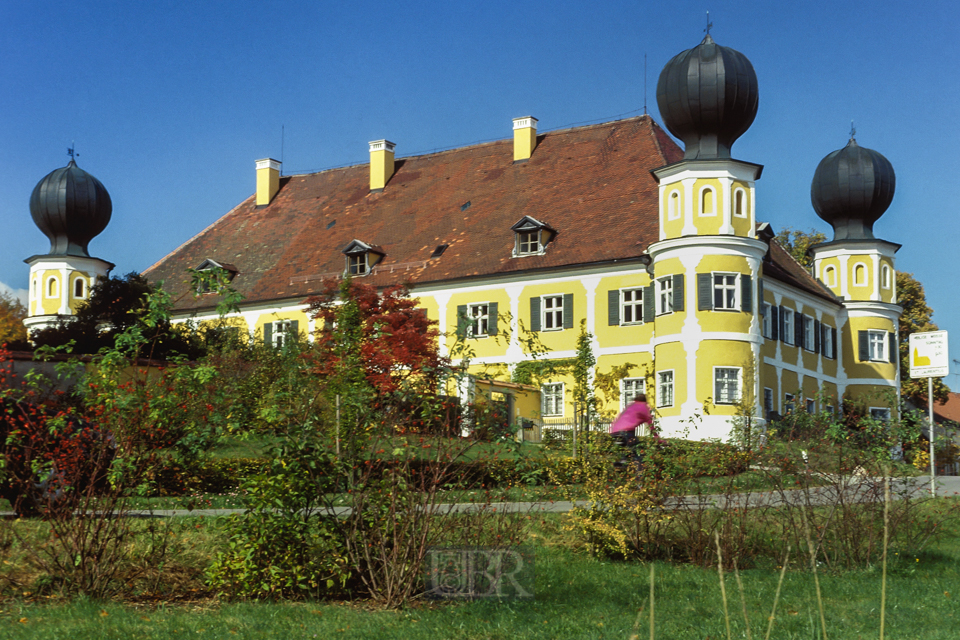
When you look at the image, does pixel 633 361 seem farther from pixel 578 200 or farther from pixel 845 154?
pixel 845 154

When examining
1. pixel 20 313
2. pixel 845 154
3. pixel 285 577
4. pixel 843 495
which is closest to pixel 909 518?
pixel 843 495

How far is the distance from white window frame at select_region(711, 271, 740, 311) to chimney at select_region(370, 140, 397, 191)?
1622 cm

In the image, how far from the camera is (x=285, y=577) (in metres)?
9.68

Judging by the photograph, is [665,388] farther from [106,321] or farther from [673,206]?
Result: [106,321]

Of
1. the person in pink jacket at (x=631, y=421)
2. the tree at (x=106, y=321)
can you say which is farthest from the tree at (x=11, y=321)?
the person in pink jacket at (x=631, y=421)

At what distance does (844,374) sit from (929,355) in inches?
999

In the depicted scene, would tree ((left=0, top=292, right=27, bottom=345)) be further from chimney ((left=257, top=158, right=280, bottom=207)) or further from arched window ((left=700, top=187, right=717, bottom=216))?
arched window ((left=700, top=187, right=717, bottom=216))

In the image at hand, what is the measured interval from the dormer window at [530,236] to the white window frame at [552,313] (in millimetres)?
1523

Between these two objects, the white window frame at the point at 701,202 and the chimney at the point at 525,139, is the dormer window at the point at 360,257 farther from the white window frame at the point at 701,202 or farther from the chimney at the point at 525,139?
the white window frame at the point at 701,202

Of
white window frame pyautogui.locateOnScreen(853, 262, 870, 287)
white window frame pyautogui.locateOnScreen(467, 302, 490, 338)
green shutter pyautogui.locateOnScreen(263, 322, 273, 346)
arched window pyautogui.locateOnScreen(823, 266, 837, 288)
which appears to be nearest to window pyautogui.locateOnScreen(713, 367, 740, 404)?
white window frame pyautogui.locateOnScreen(467, 302, 490, 338)

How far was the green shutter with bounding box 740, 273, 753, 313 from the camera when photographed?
35.6 m

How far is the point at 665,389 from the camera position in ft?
119

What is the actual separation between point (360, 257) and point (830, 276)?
16.7 metres

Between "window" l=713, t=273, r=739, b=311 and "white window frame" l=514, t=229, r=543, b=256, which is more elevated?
"white window frame" l=514, t=229, r=543, b=256
